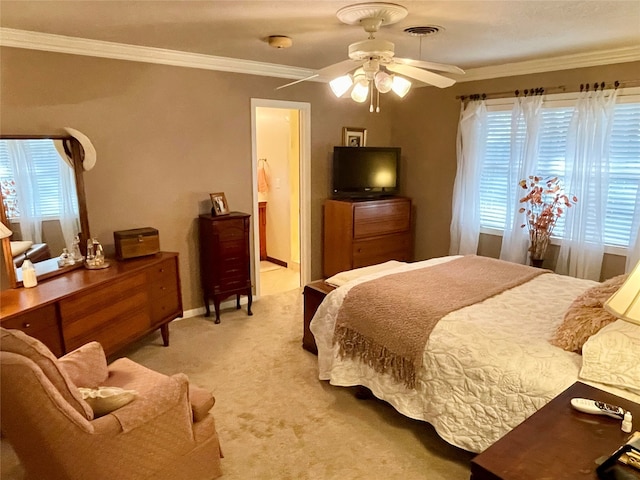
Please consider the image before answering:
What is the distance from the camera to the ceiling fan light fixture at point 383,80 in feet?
8.45

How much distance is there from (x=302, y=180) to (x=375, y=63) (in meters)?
2.39

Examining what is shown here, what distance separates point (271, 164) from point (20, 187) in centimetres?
360

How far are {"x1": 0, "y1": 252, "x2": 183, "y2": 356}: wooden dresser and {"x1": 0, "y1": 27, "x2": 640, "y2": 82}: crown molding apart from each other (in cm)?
163

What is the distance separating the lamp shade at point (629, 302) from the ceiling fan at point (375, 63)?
1677mm

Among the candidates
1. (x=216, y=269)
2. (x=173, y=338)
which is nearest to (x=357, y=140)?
(x=216, y=269)

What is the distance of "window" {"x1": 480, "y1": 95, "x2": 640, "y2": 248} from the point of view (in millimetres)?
3627

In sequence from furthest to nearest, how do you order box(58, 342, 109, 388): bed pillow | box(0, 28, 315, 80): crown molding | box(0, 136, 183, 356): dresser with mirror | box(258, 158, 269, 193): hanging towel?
box(258, 158, 269, 193): hanging towel → box(0, 28, 315, 80): crown molding → box(0, 136, 183, 356): dresser with mirror → box(58, 342, 109, 388): bed pillow


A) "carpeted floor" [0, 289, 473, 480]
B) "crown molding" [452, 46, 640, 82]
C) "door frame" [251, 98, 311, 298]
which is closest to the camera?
"carpeted floor" [0, 289, 473, 480]

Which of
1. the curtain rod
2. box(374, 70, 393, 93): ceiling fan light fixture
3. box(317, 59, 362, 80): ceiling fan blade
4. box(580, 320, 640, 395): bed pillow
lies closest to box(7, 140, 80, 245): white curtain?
box(317, 59, 362, 80): ceiling fan blade

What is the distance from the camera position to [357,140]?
5.19 metres

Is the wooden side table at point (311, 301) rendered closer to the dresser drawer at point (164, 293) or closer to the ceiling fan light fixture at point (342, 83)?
the dresser drawer at point (164, 293)

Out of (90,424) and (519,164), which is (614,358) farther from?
(519,164)

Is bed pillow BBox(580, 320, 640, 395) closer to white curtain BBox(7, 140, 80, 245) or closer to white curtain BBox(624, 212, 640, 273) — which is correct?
white curtain BBox(624, 212, 640, 273)

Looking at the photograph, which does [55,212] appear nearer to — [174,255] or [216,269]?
[174,255]
